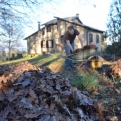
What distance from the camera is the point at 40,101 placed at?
292cm

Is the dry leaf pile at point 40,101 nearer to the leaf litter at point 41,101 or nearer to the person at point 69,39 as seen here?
the leaf litter at point 41,101

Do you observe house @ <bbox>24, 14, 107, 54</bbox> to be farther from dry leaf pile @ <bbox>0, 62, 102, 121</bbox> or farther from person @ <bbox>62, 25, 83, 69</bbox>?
dry leaf pile @ <bbox>0, 62, 102, 121</bbox>

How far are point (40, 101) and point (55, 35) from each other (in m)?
29.1

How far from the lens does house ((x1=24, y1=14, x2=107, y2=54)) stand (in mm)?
29727

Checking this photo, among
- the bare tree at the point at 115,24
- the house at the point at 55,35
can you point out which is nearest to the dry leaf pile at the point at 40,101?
the bare tree at the point at 115,24

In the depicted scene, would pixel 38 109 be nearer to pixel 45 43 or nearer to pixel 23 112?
pixel 23 112

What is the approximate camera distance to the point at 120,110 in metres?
3.56

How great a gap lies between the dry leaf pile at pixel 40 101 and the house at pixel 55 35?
26.0 m

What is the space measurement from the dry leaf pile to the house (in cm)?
2601

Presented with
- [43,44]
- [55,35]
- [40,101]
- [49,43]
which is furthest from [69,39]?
[43,44]

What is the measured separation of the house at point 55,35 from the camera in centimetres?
2973

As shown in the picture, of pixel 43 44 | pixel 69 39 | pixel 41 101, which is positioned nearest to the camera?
pixel 41 101

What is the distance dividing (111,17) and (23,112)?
15942 mm

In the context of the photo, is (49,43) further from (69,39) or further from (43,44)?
(69,39)
